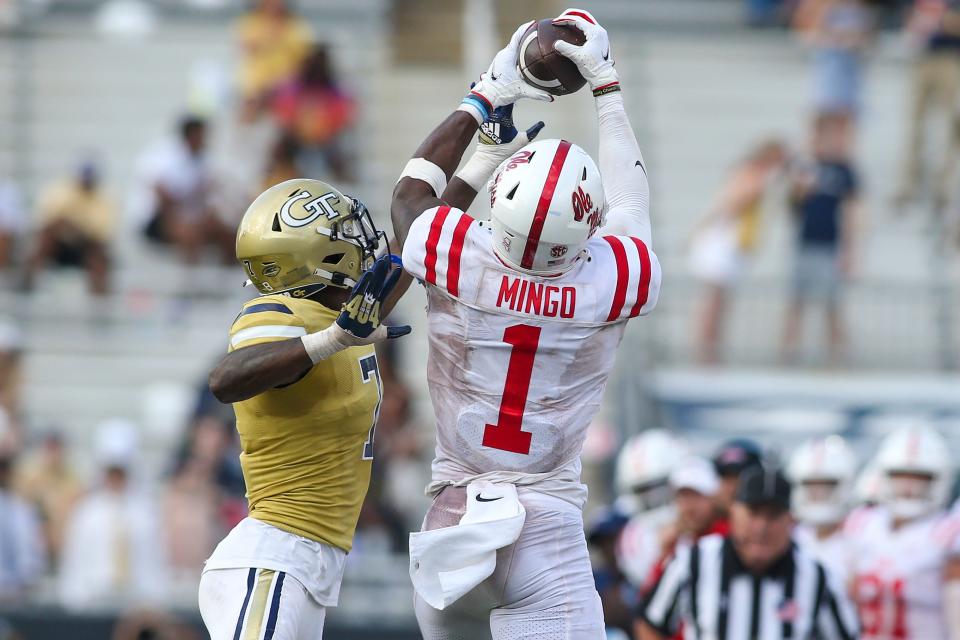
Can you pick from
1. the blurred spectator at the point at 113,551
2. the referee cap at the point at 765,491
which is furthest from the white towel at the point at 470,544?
the blurred spectator at the point at 113,551

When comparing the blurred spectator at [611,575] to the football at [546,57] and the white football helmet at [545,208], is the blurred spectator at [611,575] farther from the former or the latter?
the white football helmet at [545,208]

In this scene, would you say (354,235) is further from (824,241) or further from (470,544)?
(824,241)

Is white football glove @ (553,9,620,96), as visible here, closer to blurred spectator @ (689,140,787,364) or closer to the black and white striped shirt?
the black and white striped shirt

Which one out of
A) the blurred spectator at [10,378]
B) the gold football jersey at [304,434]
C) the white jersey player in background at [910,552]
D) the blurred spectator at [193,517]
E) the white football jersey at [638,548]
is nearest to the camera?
the gold football jersey at [304,434]

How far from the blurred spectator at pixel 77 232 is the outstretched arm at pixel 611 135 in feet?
27.4

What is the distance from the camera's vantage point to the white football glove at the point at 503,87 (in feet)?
17.8

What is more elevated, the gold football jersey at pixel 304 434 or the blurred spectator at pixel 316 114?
the gold football jersey at pixel 304 434

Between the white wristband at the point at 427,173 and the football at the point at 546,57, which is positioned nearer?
the white wristband at the point at 427,173

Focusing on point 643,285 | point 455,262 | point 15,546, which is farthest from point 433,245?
point 15,546

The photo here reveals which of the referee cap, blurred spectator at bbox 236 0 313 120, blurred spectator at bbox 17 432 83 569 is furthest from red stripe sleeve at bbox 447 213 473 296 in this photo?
blurred spectator at bbox 236 0 313 120

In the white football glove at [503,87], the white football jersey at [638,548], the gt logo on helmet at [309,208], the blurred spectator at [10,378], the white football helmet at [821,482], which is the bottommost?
the blurred spectator at [10,378]

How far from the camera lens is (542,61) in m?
5.37

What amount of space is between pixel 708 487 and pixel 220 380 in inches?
137

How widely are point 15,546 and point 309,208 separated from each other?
19.6 ft
